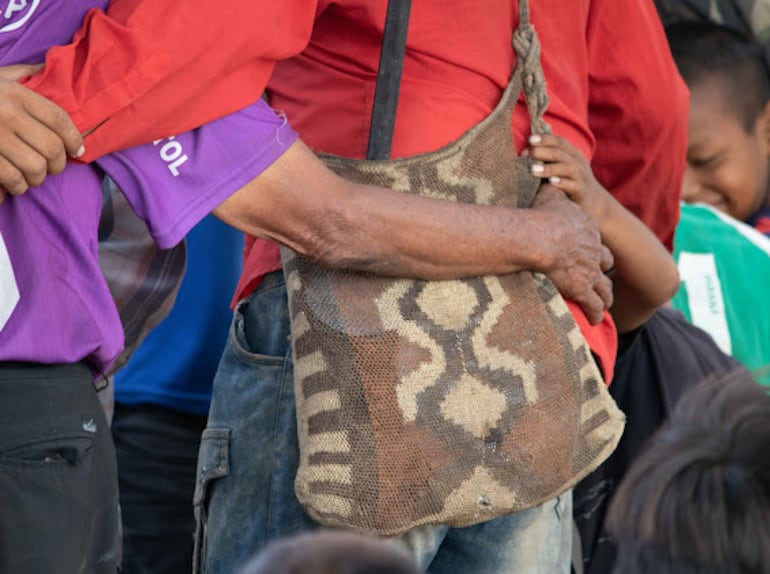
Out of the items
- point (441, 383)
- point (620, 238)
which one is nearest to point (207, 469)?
point (441, 383)

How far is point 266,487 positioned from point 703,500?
77 centimetres

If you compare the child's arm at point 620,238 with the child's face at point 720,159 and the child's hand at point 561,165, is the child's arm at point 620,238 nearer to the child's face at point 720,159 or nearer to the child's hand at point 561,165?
the child's hand at point 561,165

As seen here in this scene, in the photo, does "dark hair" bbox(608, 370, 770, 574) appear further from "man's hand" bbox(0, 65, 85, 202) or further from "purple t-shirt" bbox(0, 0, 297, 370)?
"man's hand" bbox(0, 65, 85, 202)

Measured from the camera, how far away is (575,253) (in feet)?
7.22

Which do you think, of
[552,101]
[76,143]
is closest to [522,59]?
[552,101]

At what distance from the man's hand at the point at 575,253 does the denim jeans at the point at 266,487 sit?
0.33 m

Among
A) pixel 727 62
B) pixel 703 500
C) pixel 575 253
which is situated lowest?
pixel 727 62

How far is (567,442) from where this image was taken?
210 centimetres

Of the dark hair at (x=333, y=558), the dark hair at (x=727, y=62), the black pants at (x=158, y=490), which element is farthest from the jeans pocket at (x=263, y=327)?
the dark hair at (x=727, y=62)

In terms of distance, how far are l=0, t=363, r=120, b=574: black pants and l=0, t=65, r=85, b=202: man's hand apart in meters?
0.26

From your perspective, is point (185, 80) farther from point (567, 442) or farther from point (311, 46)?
point (567, 442)

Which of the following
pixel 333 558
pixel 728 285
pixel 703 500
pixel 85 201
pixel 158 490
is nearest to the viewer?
pixel 333 558

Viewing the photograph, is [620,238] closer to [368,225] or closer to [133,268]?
[368,225]

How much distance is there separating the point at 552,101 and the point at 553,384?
492 millimetres
